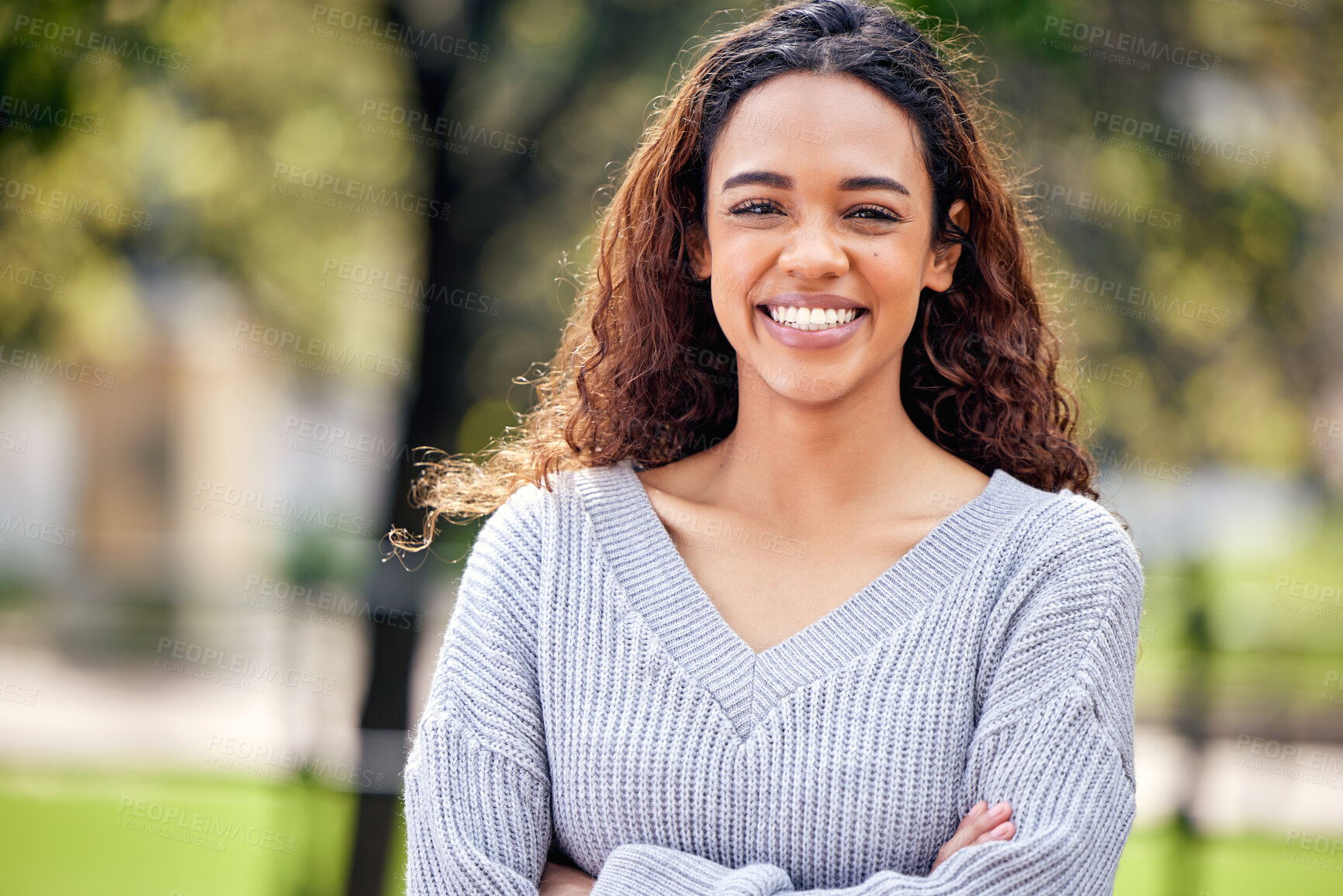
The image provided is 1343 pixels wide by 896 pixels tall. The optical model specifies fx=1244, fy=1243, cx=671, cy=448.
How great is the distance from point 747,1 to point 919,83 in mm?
2080

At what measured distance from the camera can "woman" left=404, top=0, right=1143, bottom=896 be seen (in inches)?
77.0

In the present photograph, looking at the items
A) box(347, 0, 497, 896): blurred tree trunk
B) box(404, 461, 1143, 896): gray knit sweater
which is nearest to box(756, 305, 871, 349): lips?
box(404, 461, 1143, 896): gray knit sweater

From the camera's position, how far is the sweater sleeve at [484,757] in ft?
6.48

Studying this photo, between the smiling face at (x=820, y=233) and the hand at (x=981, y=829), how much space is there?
2.33ft

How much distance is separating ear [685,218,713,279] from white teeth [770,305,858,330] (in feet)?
0.96

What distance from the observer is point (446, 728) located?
204 cm

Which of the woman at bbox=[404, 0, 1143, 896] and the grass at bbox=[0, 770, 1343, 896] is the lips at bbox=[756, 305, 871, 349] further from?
the grass at bbox=[0, 770, 1343, 896]

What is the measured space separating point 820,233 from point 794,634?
26.8 inches

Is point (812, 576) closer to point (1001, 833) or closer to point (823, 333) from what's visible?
Result: point (823, 333)

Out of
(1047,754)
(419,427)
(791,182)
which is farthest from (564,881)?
(419,427)

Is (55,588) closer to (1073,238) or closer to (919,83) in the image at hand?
(1073,238)

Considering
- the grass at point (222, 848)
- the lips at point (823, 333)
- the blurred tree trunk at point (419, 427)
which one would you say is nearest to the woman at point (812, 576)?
the lips at point (823, 333)

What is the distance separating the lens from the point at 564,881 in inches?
79.9

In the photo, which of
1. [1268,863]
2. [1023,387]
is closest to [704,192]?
[1023,387]
